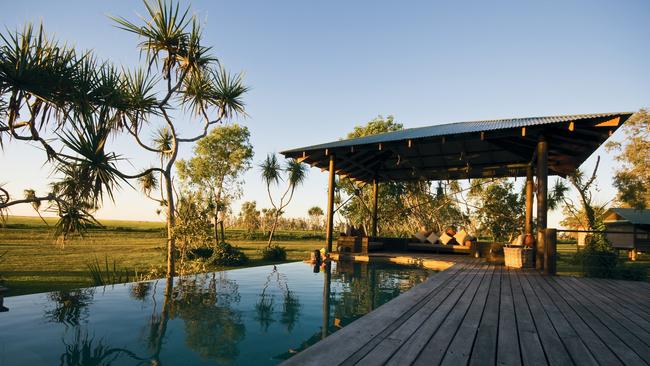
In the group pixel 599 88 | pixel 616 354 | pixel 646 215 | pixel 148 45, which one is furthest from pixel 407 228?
pixel 616 354

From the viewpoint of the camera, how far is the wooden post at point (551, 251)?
6.97 metres

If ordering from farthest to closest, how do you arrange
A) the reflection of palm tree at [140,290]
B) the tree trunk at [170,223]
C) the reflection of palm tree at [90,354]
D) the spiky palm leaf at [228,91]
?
the spiky palm leaf at [228,91]
the tree trunk at [170,223]
the reflection of palm tree at [140,290]
the reflection of palm tree at [90,354]

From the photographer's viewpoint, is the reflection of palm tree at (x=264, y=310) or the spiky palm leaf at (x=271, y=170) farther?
the spiky palm leaf at (x=271, y=170)

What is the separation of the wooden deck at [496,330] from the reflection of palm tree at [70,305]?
3729mm

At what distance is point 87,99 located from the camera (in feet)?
22.1

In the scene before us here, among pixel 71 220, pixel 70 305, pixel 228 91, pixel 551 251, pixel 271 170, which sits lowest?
pixel 70 305

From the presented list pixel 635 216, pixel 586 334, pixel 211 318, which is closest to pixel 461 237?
pixel 586 334

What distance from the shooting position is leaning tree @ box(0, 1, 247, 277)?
5.75 metres

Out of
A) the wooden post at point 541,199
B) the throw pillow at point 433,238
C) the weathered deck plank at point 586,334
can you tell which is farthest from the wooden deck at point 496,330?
the throw pillow at point 433,238

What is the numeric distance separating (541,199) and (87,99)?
10.3 metres

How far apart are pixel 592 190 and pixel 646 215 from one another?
918cm

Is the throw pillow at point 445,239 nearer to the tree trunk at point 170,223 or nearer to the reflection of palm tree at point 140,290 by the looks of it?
the tree trunk at point 170,223

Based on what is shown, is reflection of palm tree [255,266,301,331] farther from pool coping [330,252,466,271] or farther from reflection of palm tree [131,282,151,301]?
pool coping [330,252,466,271]

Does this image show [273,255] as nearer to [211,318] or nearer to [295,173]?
[295,173]
